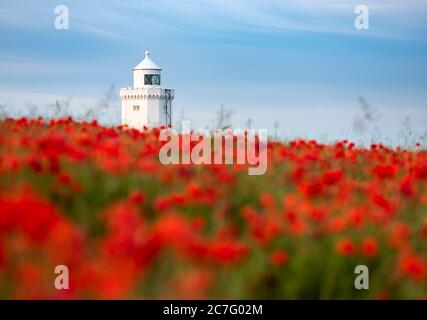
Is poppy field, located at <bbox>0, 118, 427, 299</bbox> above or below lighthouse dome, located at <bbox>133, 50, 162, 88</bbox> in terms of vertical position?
below

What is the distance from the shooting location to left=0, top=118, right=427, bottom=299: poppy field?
219 cm

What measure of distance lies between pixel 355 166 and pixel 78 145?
7.03ft

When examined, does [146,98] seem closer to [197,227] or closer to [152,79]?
[152,79]

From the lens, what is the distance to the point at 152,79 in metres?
48.0

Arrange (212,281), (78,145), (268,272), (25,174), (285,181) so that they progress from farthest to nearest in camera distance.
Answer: (78,145) < (285,181) < (25,174) < (268,272) < (212,281)

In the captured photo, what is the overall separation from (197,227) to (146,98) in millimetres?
44250

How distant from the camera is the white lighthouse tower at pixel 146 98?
46.5 meters
